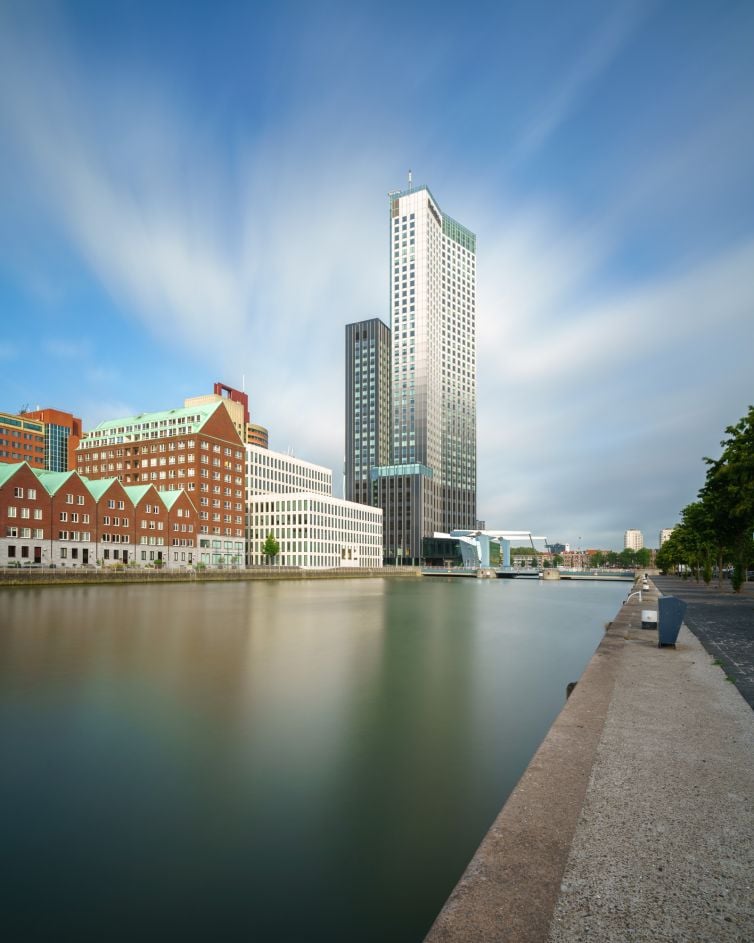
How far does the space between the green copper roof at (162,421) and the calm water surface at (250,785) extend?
107m

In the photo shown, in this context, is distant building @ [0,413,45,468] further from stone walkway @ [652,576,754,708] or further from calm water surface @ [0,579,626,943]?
stone walkway @ [652,576,754,708]

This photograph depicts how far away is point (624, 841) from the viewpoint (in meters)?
5.40

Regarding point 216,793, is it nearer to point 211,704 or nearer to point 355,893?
point 355,893

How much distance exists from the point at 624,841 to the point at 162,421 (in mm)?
138003

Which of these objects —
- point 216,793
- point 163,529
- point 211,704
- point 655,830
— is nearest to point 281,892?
point 216,793

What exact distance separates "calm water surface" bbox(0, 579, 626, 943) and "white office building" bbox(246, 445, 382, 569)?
118m

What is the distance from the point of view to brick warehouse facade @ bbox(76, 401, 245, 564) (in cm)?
11906

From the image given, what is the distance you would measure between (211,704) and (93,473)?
134089 millimetres

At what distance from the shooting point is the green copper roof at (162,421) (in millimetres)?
125000

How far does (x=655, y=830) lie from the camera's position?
5.64 meters

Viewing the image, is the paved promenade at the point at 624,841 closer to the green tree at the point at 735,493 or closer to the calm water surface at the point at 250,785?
the calm water surface at the point at 250,785

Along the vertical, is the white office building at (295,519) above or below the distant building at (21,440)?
below

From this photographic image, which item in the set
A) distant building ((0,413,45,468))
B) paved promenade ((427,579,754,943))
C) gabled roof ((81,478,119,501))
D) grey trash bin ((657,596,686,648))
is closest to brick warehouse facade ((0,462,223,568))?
gabled roof ((81,478,119,501))

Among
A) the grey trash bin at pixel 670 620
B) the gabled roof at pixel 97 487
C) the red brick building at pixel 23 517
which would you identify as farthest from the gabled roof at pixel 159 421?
the grey trash bin at pixel 670 620
